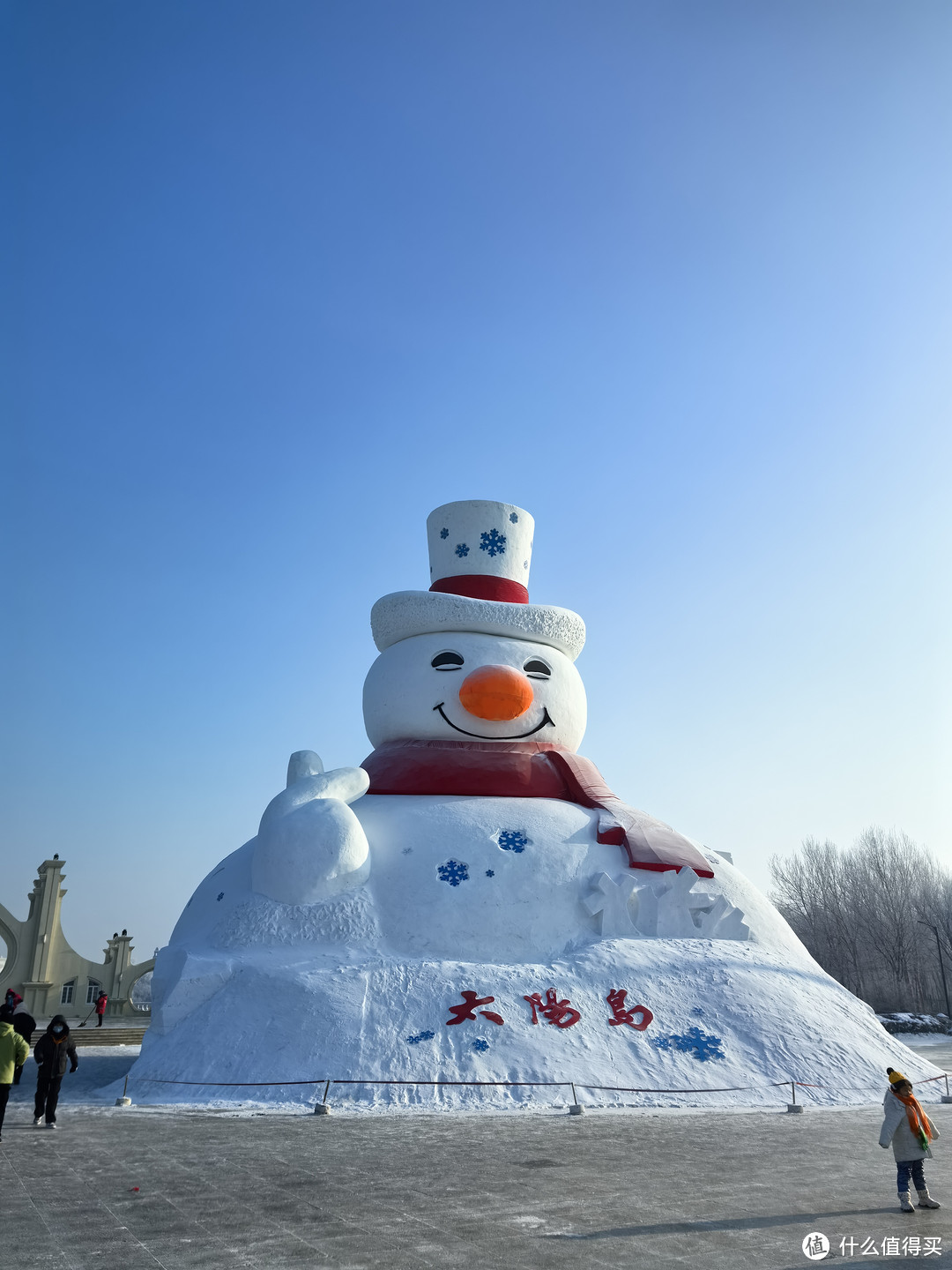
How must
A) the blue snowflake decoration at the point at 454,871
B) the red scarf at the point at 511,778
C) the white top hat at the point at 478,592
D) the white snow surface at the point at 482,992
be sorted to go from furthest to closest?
1. the white top hat at the point at 478,592
2. the red scarf at the point at 511,778
3. the blue snowflake decoration at the point at 454,871
4. the white snow surface at the point at 482,992

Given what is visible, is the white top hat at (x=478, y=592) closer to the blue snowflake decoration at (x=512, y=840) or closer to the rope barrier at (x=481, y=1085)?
the blue snowflake decoration at (x=512, y=840)

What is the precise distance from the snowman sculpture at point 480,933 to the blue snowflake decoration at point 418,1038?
0.05 metres

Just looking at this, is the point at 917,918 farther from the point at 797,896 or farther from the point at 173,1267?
the point at 173,1267

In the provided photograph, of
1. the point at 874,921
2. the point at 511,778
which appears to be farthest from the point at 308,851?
the point at 874,921

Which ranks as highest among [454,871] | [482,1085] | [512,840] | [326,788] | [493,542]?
[493,542]

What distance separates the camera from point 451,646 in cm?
1456

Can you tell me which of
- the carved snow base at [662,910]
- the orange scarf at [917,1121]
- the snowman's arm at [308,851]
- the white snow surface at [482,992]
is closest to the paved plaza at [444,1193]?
the orange scarf at [917,1121]

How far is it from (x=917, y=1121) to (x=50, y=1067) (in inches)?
296

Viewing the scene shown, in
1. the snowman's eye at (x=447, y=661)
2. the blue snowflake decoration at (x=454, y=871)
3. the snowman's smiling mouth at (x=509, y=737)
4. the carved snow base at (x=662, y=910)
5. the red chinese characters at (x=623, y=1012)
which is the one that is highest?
the snowman's eye at (x=447, y=661)

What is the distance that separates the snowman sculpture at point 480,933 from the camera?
10.2m

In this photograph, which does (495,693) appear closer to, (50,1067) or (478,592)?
(478,592)

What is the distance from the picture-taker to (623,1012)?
10844 mm

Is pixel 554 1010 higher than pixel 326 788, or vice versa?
pixel 326 788

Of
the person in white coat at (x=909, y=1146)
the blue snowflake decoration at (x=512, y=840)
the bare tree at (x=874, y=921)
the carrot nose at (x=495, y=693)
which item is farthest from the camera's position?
the bare tree at (x=874, y=921)
